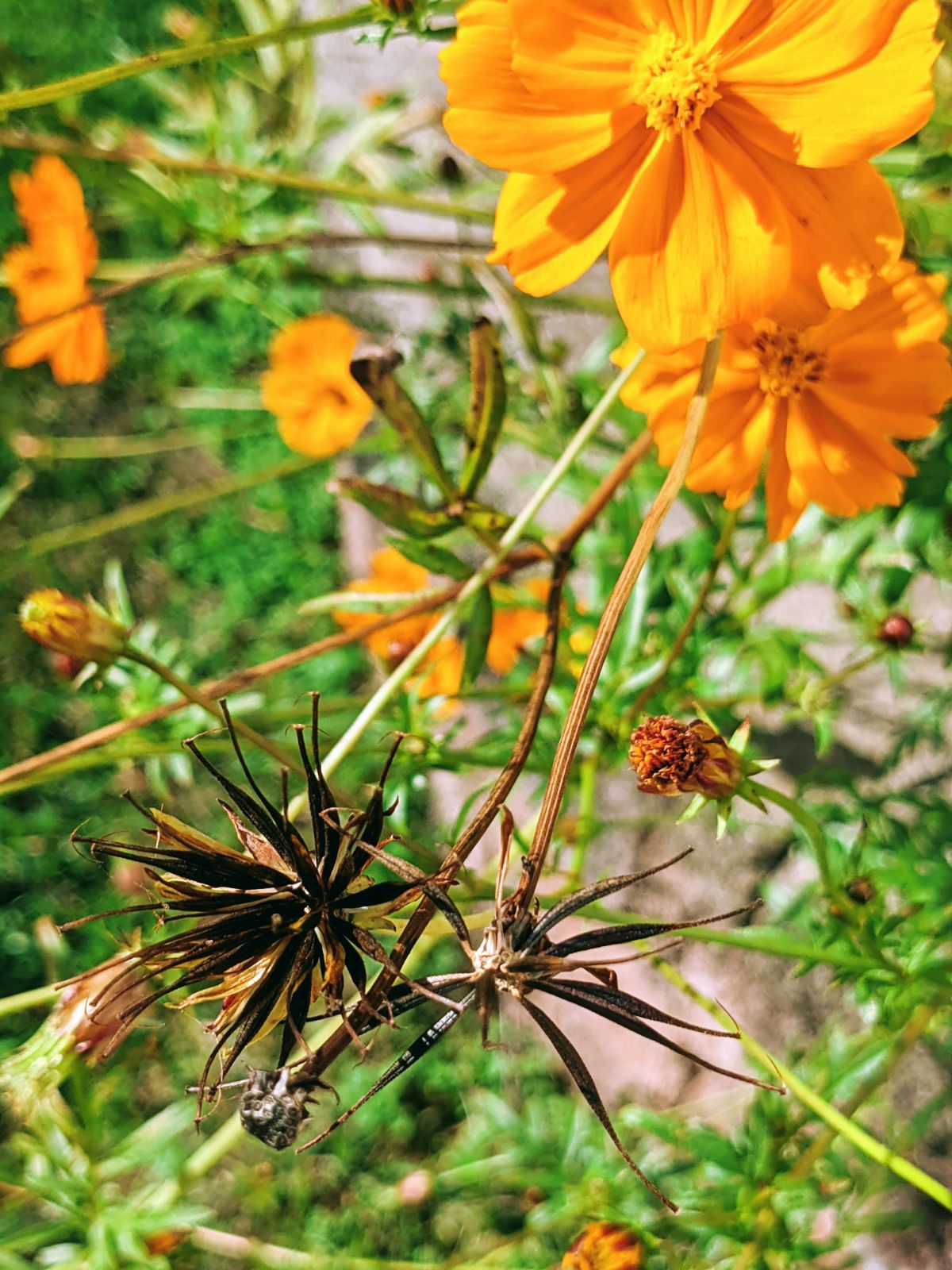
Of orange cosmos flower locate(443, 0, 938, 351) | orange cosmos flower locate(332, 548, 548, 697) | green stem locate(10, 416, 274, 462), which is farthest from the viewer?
green stem locate(10, 416, 274, 462)

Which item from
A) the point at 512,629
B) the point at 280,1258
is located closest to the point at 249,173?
the point at 512,629

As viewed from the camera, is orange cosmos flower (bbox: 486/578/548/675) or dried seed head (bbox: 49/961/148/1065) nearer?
dried seed head (bbox: 49/961/148/1065)

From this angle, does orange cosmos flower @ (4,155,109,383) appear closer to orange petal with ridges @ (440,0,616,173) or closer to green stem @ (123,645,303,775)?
green stem @ (123,645,303,775)

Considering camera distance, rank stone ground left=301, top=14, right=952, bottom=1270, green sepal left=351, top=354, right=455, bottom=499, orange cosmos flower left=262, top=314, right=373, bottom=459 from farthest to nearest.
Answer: orange cosmos flower left=262, top=314, right=373, bottom=459 < stone ground left=301, top=14, right=952, bottom=1270 < green sepal left=351, top=354, right=455, bottom=499

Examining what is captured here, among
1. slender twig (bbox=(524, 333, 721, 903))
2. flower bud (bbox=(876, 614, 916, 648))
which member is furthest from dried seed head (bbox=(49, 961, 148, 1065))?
flower bud (bbox=(876, 614, 916, 648))

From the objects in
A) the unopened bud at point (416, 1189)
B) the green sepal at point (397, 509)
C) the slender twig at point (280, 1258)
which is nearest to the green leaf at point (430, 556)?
the green sepal at point (397, 509)

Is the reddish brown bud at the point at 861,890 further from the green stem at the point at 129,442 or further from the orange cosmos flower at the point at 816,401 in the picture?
the green stem at the point at 129,442

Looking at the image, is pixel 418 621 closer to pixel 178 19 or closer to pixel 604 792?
pixel 604 792
